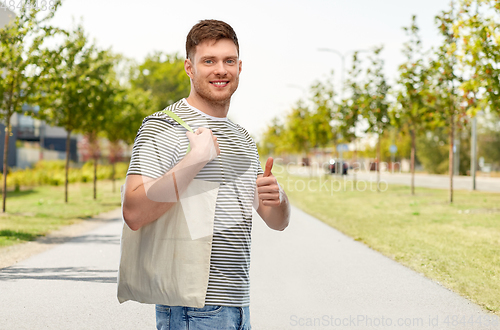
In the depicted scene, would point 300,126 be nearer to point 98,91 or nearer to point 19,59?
point 98,91

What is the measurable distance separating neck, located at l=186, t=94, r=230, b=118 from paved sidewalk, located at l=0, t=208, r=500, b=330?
3.21 meters

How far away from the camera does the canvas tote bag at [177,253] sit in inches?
76.1

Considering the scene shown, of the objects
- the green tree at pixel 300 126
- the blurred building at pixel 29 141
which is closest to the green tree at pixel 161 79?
the blurred building at pixel 29 141

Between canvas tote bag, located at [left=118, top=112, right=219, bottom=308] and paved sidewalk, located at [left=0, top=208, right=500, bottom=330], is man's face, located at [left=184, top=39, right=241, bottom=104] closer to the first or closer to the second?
canvas tote bag, located at [left=118, top=112, right=219, bottom=308]

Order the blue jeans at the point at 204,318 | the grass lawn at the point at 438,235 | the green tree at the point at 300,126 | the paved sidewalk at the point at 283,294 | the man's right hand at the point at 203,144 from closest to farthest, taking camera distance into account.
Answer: the man's right hand at the point at 203,144 → the blue jeans at the point at 204,318 → the paved sidewalk at the point at 283,294 → the grass lawn at the point at 438,235 → the green tree at the point at 300,126

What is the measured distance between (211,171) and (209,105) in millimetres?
275

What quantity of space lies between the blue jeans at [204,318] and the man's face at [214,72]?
2.50 ft

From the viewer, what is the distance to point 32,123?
175 feet

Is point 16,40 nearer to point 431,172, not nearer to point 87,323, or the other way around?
point 87,323

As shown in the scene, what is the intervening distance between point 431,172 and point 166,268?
6283 centimetres

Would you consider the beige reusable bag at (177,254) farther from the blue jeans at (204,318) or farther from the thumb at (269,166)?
the thumb at (269,166)

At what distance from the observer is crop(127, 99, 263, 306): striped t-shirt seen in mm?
1952

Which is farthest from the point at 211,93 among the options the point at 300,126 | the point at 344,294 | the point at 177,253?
the point at 300,126

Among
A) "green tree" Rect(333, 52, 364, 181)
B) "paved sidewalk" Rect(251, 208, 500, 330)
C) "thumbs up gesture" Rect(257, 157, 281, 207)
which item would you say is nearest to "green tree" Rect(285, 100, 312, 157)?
"green tree" Rect(333, 52, 364, 181)
